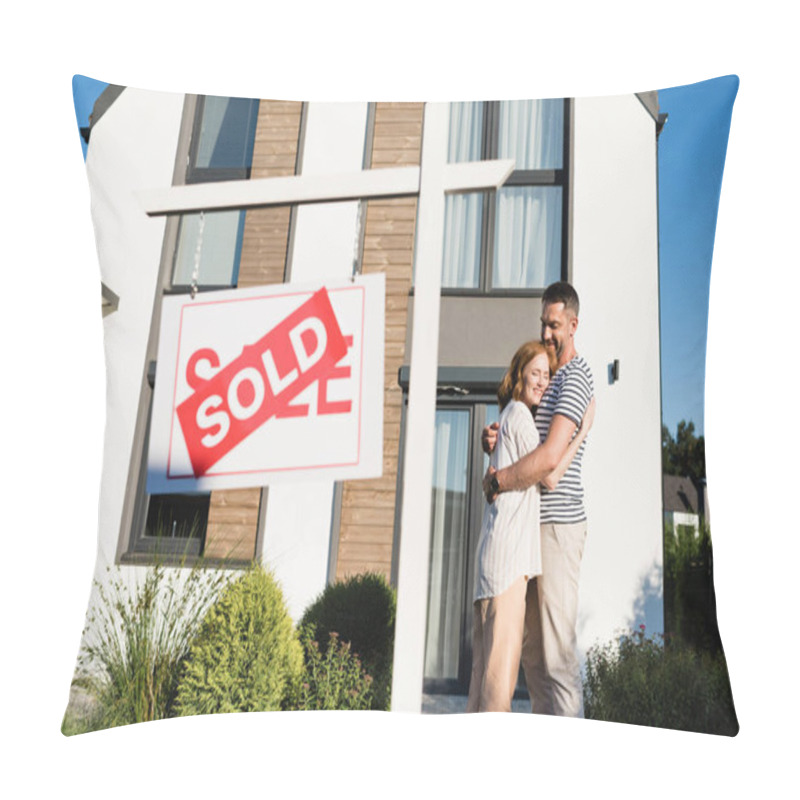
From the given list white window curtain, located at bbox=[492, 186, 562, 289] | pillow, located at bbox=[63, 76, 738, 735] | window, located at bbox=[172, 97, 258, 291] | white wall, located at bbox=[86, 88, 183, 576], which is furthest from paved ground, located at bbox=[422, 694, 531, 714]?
window, located at bbox=[172, 97, 258, 291]

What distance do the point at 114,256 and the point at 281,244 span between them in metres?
0.58

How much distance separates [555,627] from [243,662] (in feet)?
3.30

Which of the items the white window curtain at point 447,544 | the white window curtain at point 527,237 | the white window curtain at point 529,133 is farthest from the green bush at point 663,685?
the white window curtain at point 529,133

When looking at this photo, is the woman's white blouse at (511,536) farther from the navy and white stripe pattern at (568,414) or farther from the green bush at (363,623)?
the green bush at (363,623)

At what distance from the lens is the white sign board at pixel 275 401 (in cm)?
255

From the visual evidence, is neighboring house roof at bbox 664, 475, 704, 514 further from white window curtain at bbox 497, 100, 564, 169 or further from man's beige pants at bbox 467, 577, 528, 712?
white window curtain at bbox 497, 100, 564, 169

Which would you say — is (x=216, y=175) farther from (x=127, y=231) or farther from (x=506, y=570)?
(x=506, y=570)

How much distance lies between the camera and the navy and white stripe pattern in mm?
2475

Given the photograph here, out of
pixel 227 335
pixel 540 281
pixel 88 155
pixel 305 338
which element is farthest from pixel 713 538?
pixel 88 155

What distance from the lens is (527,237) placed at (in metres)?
2.75

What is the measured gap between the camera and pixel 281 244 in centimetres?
273

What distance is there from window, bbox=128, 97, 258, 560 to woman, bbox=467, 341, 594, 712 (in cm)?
95

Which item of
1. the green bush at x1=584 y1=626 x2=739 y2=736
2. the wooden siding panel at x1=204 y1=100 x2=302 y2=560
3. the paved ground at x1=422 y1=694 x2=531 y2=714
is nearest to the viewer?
the green bush at x1=584 y1=626 x2=739 y2=736

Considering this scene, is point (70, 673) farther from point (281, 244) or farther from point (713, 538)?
point (713, 538)
